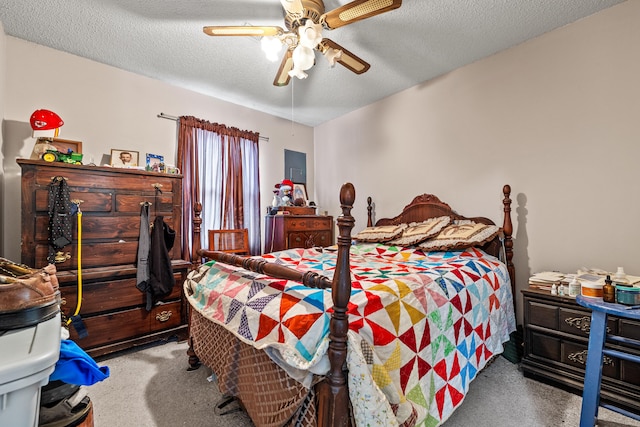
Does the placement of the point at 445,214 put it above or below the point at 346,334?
above

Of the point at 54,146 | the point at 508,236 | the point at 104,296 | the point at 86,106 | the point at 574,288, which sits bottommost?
the point at 104,296

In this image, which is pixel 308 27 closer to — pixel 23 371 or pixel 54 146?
pixel 23 371

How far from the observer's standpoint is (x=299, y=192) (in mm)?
4324

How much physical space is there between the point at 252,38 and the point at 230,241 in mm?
2261

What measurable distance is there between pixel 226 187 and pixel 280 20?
80.8 inches

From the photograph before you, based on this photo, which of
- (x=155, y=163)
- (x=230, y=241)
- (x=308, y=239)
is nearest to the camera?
(x=155, y=163)

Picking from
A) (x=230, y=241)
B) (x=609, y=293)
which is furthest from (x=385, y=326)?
(x=230, y=241)

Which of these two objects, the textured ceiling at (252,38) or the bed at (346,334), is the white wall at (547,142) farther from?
the bed at (346,334)

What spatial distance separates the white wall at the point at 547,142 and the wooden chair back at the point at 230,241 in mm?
2010

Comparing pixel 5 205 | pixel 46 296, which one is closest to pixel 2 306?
pixel 46 296

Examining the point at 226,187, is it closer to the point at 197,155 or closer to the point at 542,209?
the point at 197,155

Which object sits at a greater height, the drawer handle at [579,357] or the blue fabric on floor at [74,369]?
the blue fabric on floor at [74,369]

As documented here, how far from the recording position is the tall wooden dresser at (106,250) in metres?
2.18

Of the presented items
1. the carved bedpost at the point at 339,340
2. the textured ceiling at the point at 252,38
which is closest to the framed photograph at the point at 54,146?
the textured ceiling at the point at 252,38
